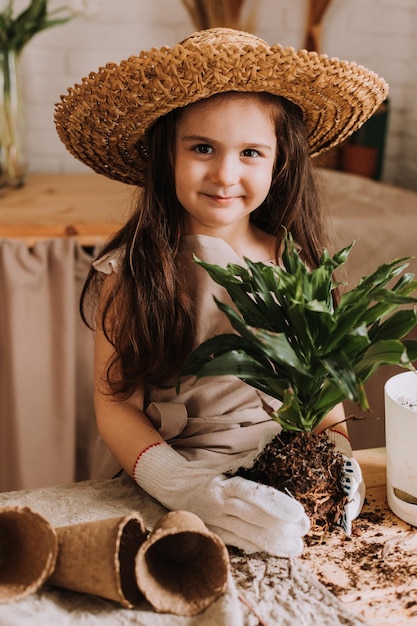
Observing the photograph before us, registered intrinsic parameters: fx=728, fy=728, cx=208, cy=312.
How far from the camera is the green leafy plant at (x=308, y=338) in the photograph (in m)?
0.81

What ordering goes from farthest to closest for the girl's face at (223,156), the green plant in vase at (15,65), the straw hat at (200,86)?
the green plant in vase at (15,65) < the girl's face at (223,156) < the straw hat at (200,86)

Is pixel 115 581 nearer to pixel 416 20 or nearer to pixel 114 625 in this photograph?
pixel 114 625

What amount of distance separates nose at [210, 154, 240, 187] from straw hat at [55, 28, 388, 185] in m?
0.10

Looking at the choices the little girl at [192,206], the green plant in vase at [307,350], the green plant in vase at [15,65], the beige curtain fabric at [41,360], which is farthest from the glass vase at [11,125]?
the green plant in vase at [307,350]

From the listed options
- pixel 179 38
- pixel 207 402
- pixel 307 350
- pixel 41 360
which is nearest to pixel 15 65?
pixel 179 38

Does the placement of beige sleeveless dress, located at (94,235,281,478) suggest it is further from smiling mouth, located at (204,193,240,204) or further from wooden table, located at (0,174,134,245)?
wooden table, located at (0,174,134,245)

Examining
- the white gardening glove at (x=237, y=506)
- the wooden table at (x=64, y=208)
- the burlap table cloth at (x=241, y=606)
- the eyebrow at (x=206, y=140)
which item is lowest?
the burlap table cloth at (x=241, y=606)

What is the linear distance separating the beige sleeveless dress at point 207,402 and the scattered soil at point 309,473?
253 mm

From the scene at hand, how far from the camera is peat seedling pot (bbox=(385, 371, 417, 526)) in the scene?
918mm

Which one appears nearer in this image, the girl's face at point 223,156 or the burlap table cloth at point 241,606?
the burlap table cloth at point 241,606

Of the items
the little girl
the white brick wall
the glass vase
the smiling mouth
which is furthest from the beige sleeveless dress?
the white brick wall

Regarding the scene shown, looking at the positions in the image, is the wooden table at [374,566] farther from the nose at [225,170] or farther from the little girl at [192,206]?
the nose at [225,170]

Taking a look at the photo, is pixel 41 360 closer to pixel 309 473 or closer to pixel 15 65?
pixel 15 65

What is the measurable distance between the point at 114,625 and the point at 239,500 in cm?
21
